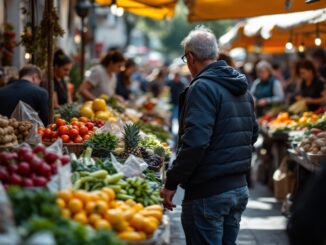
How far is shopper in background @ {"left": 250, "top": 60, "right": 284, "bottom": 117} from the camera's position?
1562 centimetres

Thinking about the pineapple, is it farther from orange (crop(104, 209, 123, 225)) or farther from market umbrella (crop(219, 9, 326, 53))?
market umbrella (crop(219, 9, 326, 53))

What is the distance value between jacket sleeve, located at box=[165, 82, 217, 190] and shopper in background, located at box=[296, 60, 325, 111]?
8115mm

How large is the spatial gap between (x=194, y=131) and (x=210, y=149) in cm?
24

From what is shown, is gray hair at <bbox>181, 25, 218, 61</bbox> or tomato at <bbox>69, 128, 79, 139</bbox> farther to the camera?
tomato at <bbox>69, 128, 79, 139</bbox>

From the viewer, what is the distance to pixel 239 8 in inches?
455

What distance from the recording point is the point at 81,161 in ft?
19.5

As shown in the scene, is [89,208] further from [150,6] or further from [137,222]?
[150,6]

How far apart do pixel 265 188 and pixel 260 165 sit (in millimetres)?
647

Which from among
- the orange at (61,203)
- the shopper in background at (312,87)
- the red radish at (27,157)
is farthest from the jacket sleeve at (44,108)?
the shopper in background at (312,87)

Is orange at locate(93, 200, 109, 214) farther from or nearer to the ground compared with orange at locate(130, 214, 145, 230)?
farther from the ground

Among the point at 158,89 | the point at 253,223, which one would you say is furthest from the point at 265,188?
the point at 158,89

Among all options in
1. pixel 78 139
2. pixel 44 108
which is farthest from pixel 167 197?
pixel 44 108

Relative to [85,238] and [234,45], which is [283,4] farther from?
[234,45]

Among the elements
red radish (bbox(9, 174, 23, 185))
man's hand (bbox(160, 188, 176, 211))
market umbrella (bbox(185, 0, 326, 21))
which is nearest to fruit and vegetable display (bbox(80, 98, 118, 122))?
market umbrella (bbox(185, 0, 326, 21))
